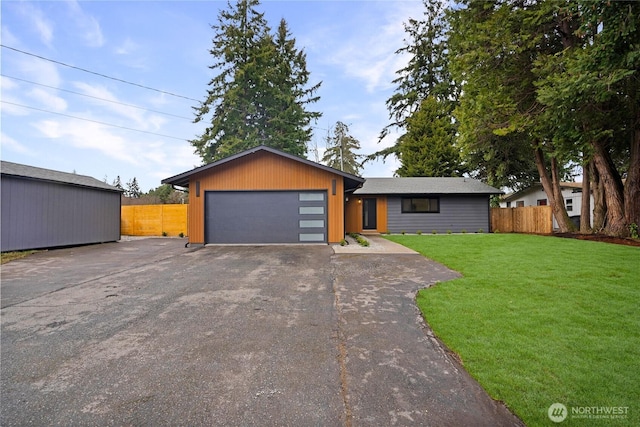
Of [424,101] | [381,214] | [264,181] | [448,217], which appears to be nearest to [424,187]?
[448,217]

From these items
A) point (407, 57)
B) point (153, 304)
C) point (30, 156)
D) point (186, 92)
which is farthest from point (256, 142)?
point (153, 304)

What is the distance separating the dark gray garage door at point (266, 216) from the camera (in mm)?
10500

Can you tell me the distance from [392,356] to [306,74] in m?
25.7

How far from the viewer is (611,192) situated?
11.0m

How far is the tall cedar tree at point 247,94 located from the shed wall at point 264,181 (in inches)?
446

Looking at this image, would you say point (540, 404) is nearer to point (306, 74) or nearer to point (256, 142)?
point (256, 142)

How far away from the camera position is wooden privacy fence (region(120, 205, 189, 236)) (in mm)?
15750

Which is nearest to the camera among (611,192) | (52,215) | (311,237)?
(52,215)

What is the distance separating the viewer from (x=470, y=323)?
3150 mm

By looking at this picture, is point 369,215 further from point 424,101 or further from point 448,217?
point 424,101

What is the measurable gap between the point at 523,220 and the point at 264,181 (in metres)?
14.2

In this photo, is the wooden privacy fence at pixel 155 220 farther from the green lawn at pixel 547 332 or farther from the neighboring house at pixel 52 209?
the green lawn at pixel 547 332

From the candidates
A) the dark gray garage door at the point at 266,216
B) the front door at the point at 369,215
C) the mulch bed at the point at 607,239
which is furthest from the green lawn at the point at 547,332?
the front door at the point at 369,215

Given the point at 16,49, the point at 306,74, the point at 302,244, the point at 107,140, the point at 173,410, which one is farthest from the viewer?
the point at 306,74
